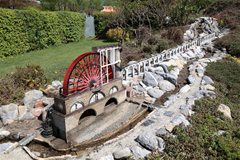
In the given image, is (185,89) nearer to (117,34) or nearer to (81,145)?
(81,145)

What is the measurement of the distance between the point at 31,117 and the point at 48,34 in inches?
378

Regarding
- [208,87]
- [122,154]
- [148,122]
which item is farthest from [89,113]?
[208,87]

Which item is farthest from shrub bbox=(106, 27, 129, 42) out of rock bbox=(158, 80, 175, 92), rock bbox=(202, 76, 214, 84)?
rock bbox=(202, 76, 214, 84)

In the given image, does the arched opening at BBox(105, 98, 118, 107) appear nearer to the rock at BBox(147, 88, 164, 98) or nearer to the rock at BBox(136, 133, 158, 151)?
the rock at BBox(147, 88, 164, 98)

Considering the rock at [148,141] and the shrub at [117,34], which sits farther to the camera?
the shrub at [117,34]

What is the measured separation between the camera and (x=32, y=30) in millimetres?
13312

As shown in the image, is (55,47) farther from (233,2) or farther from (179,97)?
(233,2)

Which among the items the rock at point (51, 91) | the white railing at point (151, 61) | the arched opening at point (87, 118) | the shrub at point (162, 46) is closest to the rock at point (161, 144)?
the arched opening at point (87, 118)

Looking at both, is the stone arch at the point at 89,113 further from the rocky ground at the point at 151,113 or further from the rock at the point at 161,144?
the rock at the point at 161,144

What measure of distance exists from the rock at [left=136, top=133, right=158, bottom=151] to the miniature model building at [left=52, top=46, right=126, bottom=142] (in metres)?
1.59

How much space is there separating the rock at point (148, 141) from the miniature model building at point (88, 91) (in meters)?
1.59

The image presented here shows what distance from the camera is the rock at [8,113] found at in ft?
18.8

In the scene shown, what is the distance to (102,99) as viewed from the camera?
19.3ft

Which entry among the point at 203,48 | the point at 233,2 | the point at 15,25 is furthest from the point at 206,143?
the point at 233,2
